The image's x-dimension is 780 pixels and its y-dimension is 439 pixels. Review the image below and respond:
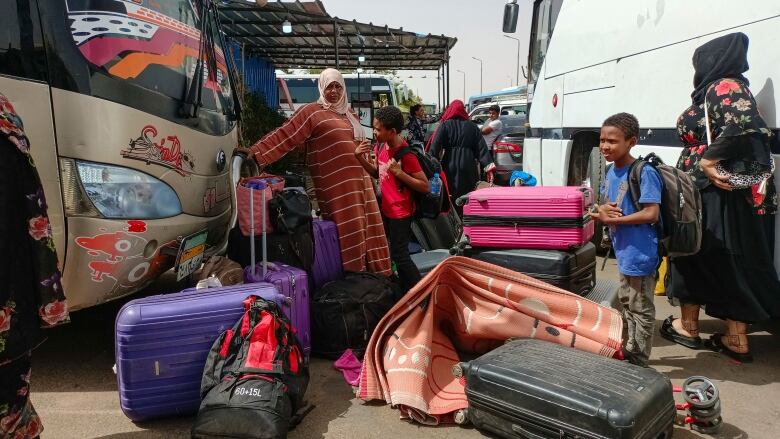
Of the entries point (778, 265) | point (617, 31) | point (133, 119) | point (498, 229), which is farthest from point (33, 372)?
point (617, 31)

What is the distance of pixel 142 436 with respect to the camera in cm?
277

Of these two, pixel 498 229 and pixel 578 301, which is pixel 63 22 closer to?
pixel 498 229

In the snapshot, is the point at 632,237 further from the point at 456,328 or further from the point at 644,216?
the point at 456,328

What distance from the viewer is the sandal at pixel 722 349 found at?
11.8 feet

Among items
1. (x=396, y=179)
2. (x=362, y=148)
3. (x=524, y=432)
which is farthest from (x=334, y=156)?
(x=524, y=432)

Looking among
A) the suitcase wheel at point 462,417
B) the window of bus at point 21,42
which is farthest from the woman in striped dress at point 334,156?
the suitcase wheel at point 462,417

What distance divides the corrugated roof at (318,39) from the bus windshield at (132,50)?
5.34 metres

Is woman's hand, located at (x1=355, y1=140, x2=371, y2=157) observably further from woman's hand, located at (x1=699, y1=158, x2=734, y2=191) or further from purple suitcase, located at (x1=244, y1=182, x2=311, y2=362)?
woman's hand, located at (x1=699, y1=158, x2=734, y2=191)

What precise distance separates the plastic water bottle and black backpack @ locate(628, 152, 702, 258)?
1.43m

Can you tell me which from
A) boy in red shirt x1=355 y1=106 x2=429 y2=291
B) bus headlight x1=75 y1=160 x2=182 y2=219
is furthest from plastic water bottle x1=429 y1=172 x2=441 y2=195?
bus headlight x1=75 y1=160 x2=182 y2=219

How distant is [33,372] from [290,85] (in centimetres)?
1822

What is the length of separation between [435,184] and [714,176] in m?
1.81

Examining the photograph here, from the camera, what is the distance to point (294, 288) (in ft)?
11.6

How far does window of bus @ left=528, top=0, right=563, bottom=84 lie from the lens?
266 inches
